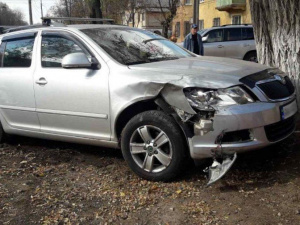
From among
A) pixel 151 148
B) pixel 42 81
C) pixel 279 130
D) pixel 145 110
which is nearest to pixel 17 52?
pixel 42 81

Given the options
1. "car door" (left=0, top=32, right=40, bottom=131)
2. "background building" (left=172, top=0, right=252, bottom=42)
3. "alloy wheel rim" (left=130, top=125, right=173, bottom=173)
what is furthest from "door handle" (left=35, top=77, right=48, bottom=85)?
"background building" (left=172, top=0, right=252, bottom=42)

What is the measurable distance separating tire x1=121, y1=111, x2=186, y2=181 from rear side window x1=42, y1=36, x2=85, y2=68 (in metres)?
1.27

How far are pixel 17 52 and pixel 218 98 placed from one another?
9.62 feet

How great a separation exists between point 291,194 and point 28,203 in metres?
2.42

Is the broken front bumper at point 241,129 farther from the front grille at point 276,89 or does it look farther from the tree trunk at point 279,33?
the tree trunk at point 279,33

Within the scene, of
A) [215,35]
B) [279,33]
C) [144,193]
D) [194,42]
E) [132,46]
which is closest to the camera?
[144,193]

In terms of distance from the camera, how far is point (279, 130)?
3.72 metres

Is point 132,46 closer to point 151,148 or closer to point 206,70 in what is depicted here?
point 206,70

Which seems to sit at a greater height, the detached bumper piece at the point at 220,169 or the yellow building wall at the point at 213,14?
the yellow building wall at the point at 213,14

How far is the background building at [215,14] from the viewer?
2675 cm

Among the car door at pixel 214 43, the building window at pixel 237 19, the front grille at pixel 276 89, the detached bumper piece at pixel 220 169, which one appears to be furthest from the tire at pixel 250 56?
the building window at pixel 237 19

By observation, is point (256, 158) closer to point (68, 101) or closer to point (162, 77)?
point (162, 77)

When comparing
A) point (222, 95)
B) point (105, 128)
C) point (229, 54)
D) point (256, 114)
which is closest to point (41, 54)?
point (105, 128)

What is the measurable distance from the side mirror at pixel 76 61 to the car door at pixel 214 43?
417 inches
